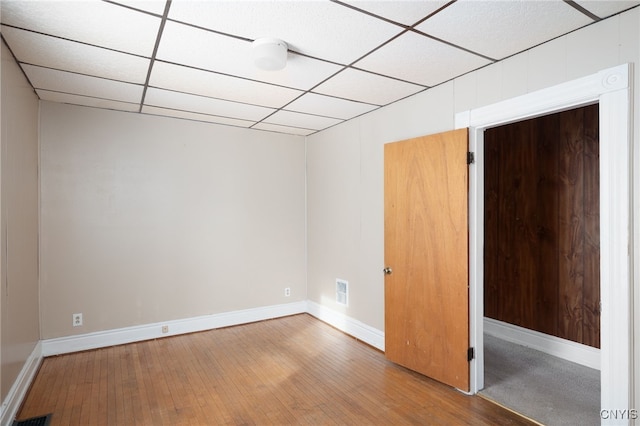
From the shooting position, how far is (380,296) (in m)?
3.68

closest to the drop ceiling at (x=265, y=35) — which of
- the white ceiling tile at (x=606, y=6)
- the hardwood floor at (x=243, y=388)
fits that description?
the white ceiling tile at (x=606, y=6)

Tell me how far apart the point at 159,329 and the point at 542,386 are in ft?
12.7

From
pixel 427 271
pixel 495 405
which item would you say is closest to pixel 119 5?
pixel 427 271

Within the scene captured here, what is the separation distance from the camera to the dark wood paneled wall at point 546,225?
3.26 metres

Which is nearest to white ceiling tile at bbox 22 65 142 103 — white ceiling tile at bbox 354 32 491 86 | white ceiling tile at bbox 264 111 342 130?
white ceiling tile at bbox 264 111 342 130

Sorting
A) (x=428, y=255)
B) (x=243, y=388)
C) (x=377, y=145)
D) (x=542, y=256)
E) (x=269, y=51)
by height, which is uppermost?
(x=269, y=51)

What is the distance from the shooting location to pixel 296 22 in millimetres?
1975

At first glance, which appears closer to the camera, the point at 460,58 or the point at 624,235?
the point at 624,235

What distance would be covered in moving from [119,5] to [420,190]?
96.7 inches

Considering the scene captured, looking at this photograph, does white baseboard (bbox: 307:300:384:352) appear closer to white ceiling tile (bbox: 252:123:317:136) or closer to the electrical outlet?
white ceiling tile (bbox: 252:123:317:136)

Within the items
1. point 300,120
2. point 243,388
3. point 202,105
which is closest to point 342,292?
point 243,388

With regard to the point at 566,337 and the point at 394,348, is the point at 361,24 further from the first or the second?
the point at 566,337

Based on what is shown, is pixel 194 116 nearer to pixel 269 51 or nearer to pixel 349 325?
pixel 269 51

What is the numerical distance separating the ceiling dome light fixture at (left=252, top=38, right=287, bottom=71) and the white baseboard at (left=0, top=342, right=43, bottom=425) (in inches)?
110
